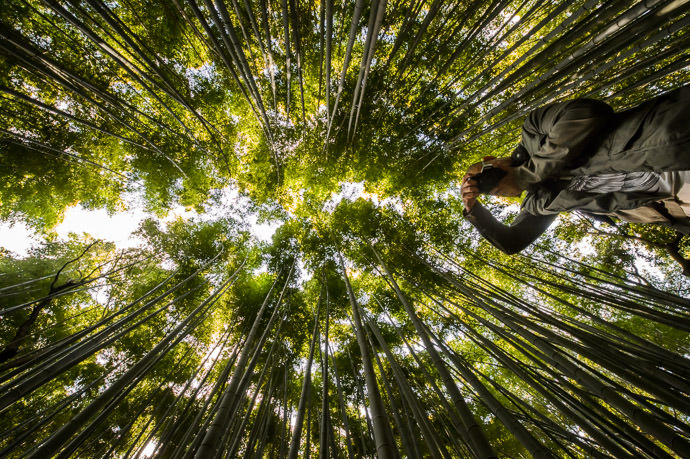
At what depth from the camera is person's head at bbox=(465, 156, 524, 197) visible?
1.69 meters

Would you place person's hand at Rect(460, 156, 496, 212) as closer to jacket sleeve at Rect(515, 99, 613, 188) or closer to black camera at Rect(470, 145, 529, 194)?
black camera at Rect(470, 145, 529, 194)

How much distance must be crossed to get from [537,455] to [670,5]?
2437 mm

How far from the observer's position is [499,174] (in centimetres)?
170

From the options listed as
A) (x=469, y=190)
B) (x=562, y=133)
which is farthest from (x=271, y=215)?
(x=562, y=133)

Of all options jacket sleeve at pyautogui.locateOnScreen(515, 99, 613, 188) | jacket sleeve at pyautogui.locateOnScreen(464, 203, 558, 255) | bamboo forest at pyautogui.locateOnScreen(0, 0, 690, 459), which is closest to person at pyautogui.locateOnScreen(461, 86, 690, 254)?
jacket sleeve at pyautogui.locateOnScreen(515, 99, 613, 188)

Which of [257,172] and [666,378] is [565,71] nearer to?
[666,378]

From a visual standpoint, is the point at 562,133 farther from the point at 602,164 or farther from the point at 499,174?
the point at 499,174

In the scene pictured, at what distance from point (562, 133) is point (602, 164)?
0.23 meters

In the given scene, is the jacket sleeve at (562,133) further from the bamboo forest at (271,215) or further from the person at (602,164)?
the bamboo forest at (271,215)

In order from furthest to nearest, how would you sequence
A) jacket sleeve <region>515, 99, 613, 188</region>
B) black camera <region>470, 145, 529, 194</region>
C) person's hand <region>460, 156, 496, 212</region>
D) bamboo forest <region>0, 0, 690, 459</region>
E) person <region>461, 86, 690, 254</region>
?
bamboo forest <region>0, 0, 690, 459</region> < person's hand <region>460, 156, 496, 212</region> < black camera <region>470, 145, 529, 194</region> < jacket sleeve <region>515, 99, 613, 188</region> < person <region>461, 86, 690, 254</region>

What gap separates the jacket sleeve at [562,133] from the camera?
1068 millimetres

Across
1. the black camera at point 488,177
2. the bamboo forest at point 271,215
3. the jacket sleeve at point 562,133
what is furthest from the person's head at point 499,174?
the bamboo forest at point 271,215

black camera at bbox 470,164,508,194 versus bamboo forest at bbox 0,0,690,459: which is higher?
bamboo forest at bbox 0,0,690,459

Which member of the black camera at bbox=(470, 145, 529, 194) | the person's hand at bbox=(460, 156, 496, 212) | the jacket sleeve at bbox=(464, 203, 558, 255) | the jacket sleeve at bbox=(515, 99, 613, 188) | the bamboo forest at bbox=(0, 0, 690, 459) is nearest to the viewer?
the jacket sleeve at bbox=(515, 99, 613, 188)
